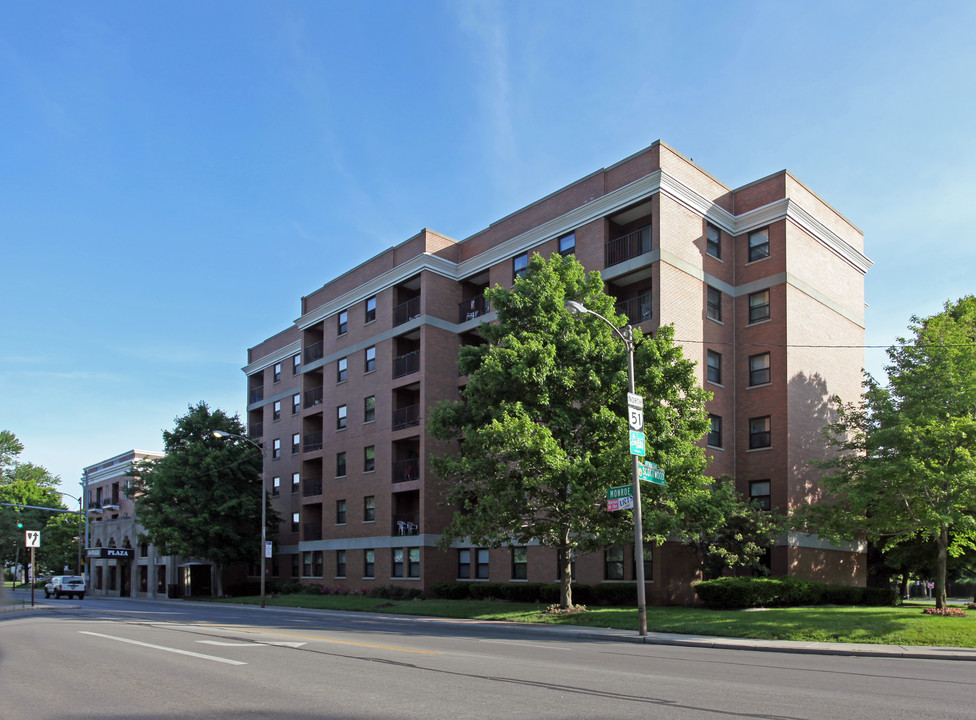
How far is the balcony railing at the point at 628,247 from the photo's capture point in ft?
113

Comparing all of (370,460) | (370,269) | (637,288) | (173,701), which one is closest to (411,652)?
(173,701)

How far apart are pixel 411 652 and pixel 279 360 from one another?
48491 millimetres

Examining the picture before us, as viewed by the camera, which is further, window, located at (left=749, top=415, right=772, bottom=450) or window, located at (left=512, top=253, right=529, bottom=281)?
window, located at (left=512, top=253, right=529, bottom=281)

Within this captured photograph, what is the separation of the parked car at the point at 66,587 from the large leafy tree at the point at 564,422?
1780 inches

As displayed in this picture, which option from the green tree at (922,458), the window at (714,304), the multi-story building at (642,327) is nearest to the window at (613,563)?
the multi-story building at (642,327)

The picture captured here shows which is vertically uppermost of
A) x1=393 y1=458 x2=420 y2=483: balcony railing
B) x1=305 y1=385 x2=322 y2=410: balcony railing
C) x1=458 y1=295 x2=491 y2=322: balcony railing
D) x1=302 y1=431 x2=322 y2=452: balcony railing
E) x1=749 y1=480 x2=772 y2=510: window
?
x1=458 y1=295 x2=491 y2=322: balcony railing

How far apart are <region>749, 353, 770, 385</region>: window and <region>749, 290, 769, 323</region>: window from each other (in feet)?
5.55

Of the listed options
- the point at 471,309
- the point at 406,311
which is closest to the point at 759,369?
the point at 471,309

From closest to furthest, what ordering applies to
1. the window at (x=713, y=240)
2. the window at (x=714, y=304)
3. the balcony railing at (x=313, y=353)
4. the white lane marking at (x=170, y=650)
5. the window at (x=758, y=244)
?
1. the white lane marking at (x=170, y=650)
2. the window at (x=714, y=304)
3. the window at (x=713, y=240)
4. the window at (x=758, y=244)
5. the balcony railing at (x=313, y=353)

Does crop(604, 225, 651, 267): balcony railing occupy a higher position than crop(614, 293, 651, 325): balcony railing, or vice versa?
crop(604, 225, 651, 267): balcony railing

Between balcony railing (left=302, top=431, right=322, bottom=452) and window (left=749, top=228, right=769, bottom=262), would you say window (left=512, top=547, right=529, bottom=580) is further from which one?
balcony railing (left=302, top=431, right=322, bottom=452)

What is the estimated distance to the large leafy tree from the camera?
79.5ft

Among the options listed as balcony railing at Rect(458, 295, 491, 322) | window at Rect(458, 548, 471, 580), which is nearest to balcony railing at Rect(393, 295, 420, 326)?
balcony railing at Rect(458, 295, 491, 322)

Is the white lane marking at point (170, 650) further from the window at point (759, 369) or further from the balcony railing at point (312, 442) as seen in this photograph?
the balcony railing at point (312, 442)
